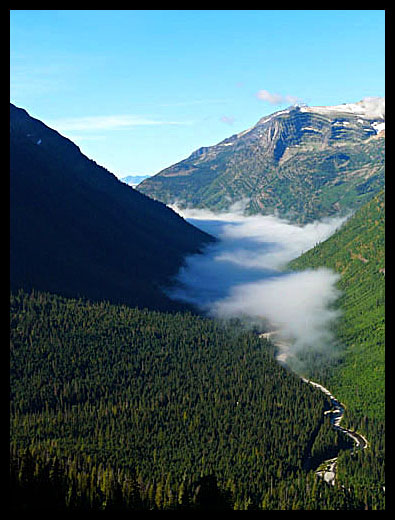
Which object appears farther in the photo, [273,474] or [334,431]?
[334,431]

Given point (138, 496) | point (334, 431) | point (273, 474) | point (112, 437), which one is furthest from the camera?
point (334, 431)
